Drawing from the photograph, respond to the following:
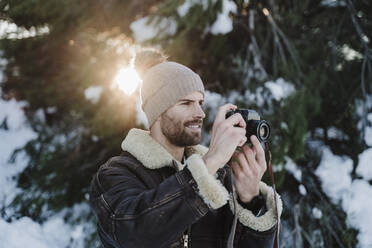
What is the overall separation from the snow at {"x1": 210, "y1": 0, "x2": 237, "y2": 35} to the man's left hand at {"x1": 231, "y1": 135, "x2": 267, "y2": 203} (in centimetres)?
118

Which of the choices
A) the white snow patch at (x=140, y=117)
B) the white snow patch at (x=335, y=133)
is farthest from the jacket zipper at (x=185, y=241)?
the white snow patch at (x=335, y=133)

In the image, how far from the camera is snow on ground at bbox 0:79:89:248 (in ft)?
5.99

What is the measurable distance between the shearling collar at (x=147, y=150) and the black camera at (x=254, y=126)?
31 centimetres

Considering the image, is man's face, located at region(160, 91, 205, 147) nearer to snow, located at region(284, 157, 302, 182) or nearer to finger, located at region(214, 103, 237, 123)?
finger, located at region(214, 103, 237, 123)

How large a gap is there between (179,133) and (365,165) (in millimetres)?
1367

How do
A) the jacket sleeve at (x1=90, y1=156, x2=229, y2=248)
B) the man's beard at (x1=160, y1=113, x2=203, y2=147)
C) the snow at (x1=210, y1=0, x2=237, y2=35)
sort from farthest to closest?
the snow at (x1=210, y1=0, x2=237, y2=35), the man's beard at (x1=160, y1=113, x2=203, y2=147), the jacket sleeve at (x1=90, y1=156, x2=229, y2=248)

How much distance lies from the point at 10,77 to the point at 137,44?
89 centimetres

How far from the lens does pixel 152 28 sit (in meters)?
2.04

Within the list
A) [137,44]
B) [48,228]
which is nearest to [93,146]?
[48,228]

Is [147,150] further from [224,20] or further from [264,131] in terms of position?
[224,20]

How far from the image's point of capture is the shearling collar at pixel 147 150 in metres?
1.18

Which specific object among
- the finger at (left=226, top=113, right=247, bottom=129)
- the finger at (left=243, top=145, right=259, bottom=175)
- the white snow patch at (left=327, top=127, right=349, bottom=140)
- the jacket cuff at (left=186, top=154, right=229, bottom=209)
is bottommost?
the white snow patch at (left=327, top=127, right=349, bottom=140)

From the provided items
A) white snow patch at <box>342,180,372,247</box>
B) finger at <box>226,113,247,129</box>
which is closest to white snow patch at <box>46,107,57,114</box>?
finger at <box>226,113,247,129</box>

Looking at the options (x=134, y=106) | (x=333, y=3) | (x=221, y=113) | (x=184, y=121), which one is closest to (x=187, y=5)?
(x=134, y=106)
